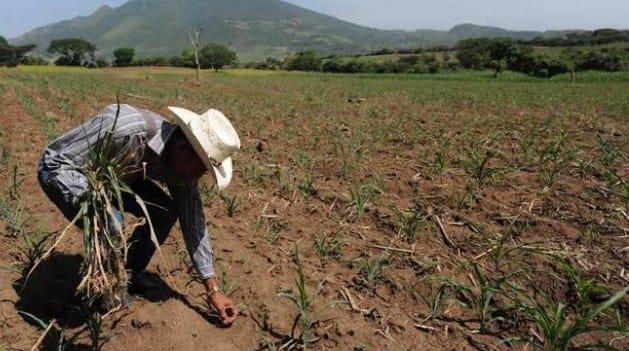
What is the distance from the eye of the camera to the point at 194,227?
9.53 ft

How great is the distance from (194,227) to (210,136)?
2.21 ft

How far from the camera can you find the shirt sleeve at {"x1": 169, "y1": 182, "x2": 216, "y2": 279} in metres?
2.90

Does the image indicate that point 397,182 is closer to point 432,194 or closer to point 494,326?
point 432,194

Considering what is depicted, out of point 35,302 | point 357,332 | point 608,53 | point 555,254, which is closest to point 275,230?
point 357,332

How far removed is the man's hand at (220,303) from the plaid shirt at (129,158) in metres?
0.06

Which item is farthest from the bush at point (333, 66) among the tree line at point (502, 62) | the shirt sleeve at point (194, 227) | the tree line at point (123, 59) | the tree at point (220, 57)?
the shirt sleeve at point (194, 227)

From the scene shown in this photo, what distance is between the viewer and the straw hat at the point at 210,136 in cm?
246

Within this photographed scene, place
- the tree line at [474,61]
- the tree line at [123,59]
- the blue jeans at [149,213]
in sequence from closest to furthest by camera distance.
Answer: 1. the blue jeans at [149,213]
2. the tree line at [474,61]
3. the tree line at [123,59]

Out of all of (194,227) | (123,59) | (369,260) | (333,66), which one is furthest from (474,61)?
(194,227)

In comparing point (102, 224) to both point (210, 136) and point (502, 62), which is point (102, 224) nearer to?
point (210, 136)

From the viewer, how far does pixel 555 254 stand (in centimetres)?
353

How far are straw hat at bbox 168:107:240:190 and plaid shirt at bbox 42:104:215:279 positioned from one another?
21 centimetres

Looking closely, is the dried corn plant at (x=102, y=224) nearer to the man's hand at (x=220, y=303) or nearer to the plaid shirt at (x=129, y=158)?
the plaid shirt at (x=129, y=158)

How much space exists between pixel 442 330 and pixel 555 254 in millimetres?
1164
